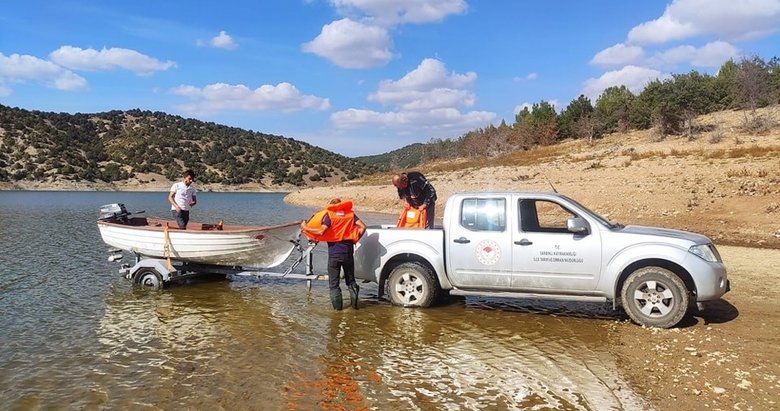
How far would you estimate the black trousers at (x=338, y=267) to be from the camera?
9.11 m

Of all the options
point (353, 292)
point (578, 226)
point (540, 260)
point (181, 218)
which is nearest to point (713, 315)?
point (578, 226)

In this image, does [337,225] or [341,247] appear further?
[341,247]

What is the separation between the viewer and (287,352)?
22.9 ft

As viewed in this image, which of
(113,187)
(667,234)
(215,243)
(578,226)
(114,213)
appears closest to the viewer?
(667,234)

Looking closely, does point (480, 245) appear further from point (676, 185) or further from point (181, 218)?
point (676, 185)

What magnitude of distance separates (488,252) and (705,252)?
9.76 feet

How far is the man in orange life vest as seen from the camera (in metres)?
8.98

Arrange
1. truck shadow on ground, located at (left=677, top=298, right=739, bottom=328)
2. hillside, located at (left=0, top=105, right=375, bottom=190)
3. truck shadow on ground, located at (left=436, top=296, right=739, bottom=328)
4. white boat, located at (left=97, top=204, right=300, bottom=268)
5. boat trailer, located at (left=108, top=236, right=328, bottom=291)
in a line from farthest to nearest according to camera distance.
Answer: hillside, located at (left=0, top=105, right=375, bottom=190)
boat trailer, located at (left=108, top=236, right=328, bottom=291)
white boat, located at (left=97, top=204, right=300, bottom=268)
truck shadow on ground, located at (left=436, top=296, right=739, bottom=328)
truck shadow on ground, located at (left=677, top=298, right=739, bottom=328)

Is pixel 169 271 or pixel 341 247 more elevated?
pixel 341 247

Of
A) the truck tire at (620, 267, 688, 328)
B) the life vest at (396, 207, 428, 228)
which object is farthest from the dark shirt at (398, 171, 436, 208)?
the truck tire at (620, 267, 688, 328)

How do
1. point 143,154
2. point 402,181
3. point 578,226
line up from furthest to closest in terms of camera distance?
point 143,154 → point 402,181 → point 578,226

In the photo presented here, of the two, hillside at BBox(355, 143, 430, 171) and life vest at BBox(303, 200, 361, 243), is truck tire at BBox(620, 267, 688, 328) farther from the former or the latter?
hillside at BBox(355, 143, 430, 171)

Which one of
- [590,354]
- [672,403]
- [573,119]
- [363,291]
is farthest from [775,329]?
[573,119]

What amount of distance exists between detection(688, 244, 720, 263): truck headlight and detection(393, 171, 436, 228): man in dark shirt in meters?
4.17
